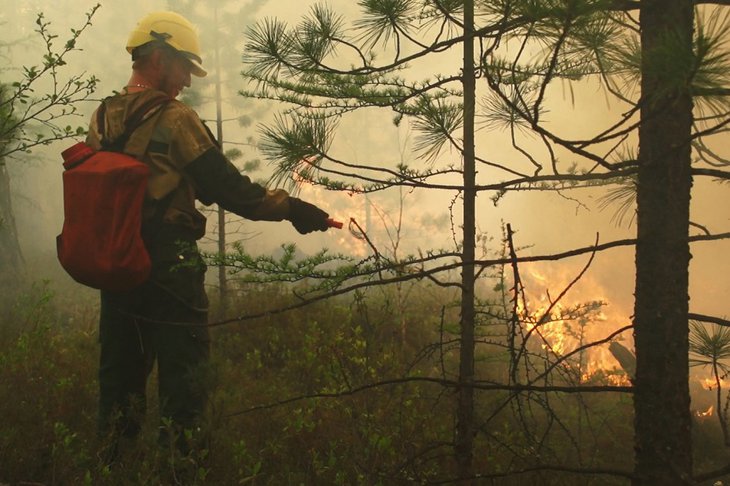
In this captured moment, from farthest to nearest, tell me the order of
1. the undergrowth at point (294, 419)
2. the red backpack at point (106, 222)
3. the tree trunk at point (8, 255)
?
the tree trunk at point (8, 255)
the undergrowth at point (294, 419)
the red backpack at point (106, 222)

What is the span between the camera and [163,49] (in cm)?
308

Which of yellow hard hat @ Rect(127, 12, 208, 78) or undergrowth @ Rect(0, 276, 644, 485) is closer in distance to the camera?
undergrowth @ Rect(0, 276, 644, 485)

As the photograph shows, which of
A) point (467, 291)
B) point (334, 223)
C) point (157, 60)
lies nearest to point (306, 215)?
point (334, 223)

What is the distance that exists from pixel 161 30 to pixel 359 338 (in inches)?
180

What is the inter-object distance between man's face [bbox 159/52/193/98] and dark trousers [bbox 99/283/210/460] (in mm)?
1202

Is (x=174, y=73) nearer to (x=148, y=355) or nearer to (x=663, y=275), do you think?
(x=148, y=355)

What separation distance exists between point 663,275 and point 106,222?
2.54 metres

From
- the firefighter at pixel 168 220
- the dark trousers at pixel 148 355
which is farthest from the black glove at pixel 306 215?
the dark trousers at pixel 148 355

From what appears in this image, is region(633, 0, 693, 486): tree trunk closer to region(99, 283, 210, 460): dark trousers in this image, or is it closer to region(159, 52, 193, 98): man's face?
region(99, 283, 210, 460): dark trousers

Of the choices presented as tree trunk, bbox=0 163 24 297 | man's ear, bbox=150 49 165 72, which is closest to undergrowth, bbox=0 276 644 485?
man's ear, bbox=150 49 165 72

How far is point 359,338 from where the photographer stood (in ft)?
22.0

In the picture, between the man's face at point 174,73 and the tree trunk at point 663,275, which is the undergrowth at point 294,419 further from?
the man's face at point 174,73

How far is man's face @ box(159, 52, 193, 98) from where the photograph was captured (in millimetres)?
3102

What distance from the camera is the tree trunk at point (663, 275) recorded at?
1870mm
